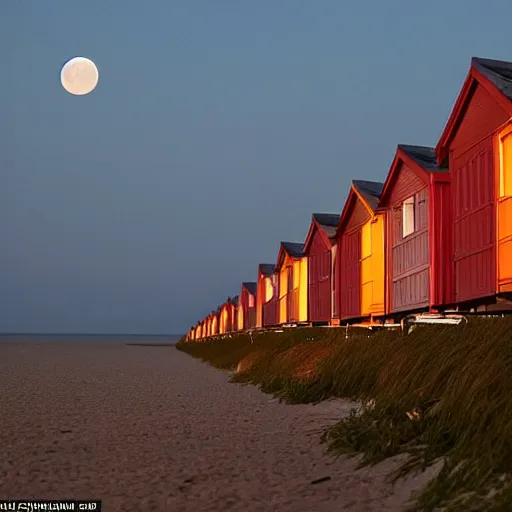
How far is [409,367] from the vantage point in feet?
→ 31.9

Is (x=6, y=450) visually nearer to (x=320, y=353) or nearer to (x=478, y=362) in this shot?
(x=478, y=362)

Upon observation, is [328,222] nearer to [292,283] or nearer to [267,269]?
[292,283]

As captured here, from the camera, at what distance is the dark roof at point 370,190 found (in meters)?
21.9

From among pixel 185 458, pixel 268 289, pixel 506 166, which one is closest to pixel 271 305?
pixel 268 289

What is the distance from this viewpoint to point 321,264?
28.5 meters

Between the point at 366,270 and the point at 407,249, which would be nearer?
the point at 407,249

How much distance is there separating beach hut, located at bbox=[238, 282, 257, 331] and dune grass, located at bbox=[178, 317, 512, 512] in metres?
37.7

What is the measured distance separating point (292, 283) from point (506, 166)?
72.3 ft

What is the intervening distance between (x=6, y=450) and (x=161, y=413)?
4322 millimetres

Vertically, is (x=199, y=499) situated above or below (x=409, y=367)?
below

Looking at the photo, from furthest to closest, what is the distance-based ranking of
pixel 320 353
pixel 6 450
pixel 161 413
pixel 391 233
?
pixel 391 233, pixel 320 353, pixel 161 413, pixel 6 450

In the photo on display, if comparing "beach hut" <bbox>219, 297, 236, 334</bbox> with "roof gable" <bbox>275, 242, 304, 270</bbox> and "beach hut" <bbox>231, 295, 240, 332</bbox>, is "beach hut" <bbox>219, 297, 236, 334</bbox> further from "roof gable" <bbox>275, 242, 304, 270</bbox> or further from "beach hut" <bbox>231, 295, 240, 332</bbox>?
"roof gable" <bbox>275, 242, 304, 270</bbox>

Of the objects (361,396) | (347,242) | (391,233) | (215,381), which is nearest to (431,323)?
(361,396)

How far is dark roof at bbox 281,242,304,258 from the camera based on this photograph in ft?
114
